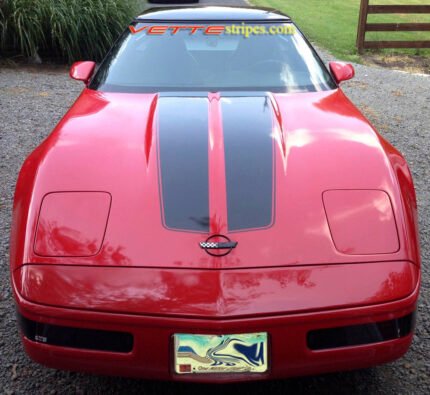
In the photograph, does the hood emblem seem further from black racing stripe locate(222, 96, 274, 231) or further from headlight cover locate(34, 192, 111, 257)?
headlight cover locate(34, 192, 111, 257)

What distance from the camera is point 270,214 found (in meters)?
1.90

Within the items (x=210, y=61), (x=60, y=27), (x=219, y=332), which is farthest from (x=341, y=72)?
(x=60, y=27)

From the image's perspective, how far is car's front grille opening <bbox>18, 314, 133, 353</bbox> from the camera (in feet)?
5.52

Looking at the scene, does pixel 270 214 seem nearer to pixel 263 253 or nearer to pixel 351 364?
pixel 263 253

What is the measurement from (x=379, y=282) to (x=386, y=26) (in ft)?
29.5

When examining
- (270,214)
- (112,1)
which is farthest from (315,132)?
(112,1)

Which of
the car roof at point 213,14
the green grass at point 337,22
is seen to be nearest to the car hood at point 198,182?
the car roof at point 213,14

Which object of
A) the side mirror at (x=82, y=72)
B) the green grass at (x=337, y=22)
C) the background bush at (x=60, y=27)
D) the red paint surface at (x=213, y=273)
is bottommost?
the green grass at (x=337, y=22)

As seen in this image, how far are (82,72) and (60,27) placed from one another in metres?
4.71

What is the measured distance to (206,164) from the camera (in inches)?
82.4

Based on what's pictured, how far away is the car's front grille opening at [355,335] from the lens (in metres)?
1.68

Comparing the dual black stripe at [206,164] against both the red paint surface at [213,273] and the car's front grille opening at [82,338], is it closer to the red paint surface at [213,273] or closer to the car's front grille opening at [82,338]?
the red paint surface at [213,273]

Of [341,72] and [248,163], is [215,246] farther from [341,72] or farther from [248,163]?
[341,72]

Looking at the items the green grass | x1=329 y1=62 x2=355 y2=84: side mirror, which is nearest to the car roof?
x1=329 y1=62 x2=355 y2=84: side mirror
